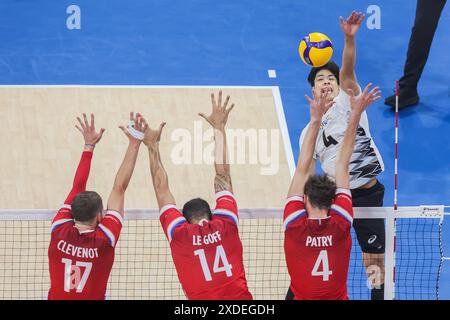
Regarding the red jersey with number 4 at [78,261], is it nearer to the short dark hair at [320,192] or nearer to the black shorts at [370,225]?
the short dark hair at [320,192]

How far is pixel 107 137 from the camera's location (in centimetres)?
1634

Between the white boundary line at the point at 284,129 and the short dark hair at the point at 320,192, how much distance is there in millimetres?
6217

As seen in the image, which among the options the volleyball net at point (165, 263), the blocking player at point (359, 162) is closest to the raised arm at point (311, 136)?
the blocking player at point (359, 162)

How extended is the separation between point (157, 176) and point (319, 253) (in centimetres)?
185

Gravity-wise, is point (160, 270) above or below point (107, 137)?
below

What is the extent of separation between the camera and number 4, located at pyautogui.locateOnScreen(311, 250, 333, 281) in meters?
8.97

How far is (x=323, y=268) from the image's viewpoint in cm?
898

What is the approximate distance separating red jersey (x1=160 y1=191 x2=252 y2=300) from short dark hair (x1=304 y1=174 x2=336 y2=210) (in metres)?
0.81

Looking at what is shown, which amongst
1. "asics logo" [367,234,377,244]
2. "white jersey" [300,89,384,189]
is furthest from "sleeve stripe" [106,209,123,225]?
"asics logo" [367,234,377,244]

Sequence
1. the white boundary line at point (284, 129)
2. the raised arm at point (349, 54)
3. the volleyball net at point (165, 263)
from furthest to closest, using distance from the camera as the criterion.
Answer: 1. the white boundary line at point (284, 129)
2. the volleyball net at point (165, 263)
3. the raised arm at point (349, 54)

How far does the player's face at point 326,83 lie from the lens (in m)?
11.4
